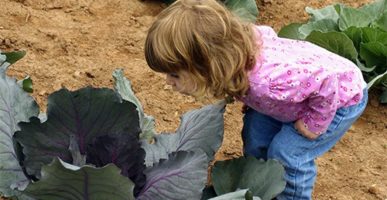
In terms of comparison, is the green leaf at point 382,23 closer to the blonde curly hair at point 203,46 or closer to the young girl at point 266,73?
the young girl at point 266,73

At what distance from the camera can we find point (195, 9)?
89.6 inches

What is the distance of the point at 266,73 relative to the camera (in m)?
2.36

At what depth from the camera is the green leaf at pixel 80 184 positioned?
1.99 m

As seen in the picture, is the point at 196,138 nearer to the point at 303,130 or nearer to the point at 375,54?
the point at 303,130

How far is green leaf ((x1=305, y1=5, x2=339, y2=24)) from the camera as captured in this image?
4102mm

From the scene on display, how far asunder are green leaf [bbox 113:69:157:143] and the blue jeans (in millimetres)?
386

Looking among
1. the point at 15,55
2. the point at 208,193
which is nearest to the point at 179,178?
the point at 208,193

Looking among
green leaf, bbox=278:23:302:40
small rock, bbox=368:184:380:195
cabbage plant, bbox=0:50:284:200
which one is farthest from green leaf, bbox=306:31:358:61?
cabbage plant, bbox=0:50:284:200

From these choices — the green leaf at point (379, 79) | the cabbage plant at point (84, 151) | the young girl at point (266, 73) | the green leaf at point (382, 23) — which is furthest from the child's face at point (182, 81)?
the green leaf at point (382, 23)

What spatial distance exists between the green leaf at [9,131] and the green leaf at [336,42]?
5.57 ft

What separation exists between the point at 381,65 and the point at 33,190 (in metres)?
2.30

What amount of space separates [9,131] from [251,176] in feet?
2.78

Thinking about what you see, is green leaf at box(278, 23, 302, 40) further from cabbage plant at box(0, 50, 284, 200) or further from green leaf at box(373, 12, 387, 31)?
cabbage plant at box(0, 50, 284, 200)

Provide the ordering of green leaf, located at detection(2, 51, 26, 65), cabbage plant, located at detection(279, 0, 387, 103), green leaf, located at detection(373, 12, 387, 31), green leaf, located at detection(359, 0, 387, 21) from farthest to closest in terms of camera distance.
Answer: green leaf, located at detection(359, 0, 387, 21), green leaf, located at detection(373, 12, 387, 31), cabbage plant, located at detection(279, 0, 387, 103), green leaf, located at detection(2, 51, 26, 65)
